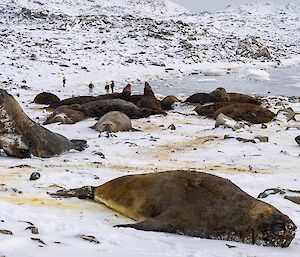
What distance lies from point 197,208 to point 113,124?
6.83 m

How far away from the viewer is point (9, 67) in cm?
2855

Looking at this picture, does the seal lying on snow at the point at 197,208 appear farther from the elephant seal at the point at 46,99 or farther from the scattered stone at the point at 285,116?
the elephant seal at the point at 46,99

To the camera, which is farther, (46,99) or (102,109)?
(46,99)

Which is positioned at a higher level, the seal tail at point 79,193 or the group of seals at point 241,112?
the group of seals at point 241,112

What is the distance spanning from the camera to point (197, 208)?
4.88 m

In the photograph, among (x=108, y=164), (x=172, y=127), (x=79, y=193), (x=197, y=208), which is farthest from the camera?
(x=172, y=127)

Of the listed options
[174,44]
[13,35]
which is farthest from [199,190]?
[174,44]

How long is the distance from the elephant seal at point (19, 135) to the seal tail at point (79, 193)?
2507 millimetres

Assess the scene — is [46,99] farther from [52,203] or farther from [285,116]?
[52,203]

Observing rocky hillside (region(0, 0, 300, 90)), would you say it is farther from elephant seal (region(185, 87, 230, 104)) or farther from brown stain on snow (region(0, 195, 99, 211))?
brown stain on snow (region(0, 195, 99, 211))

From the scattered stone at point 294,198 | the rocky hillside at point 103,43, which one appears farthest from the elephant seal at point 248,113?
the rocky hillside at point 103,43

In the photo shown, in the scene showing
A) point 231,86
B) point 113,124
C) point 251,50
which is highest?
point 251,50

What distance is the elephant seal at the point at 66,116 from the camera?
41.7 feet

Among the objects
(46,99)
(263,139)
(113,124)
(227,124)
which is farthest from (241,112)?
(46,99)
